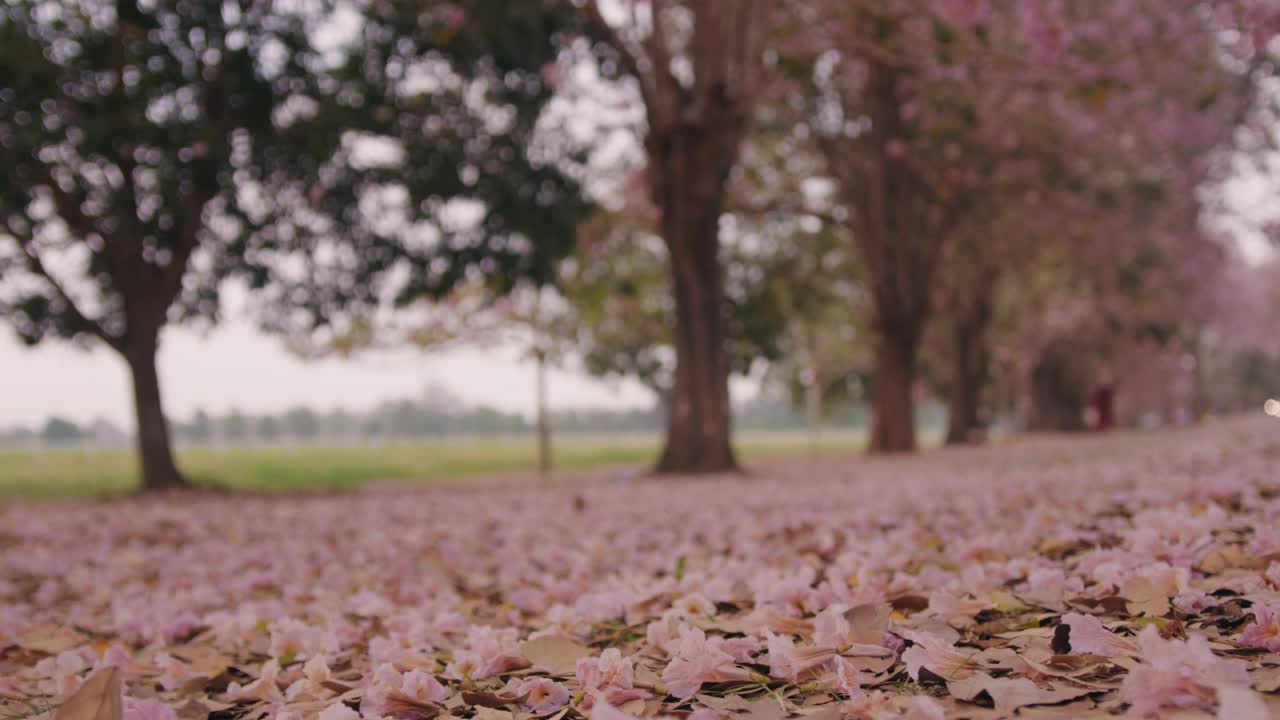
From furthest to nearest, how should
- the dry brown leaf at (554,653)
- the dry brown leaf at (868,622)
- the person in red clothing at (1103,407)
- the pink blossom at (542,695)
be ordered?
1. the person in red clothing at (1103,407)
2. the dry brown leaf at (554,653)
3. the dry brown leaf at (868,622)
4. the pink blossom at (542,695)

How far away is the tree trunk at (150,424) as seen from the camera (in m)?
13.4

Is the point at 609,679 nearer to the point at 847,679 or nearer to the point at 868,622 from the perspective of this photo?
the point at 847,679

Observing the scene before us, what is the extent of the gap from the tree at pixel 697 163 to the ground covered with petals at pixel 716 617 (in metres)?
6.39

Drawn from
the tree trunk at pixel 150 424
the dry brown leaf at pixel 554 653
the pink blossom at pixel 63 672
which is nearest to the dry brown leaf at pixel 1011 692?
the dry brown leaf at pixel 554 653

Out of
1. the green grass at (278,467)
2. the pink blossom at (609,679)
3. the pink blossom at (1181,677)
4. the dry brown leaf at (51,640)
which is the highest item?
the pink blossom at (1181,677)

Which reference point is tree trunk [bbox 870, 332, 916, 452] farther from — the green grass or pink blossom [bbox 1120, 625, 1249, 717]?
pink blossom [bbox 1120, 625, 1249, 717]

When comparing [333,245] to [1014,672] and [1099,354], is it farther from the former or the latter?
[1099,354]

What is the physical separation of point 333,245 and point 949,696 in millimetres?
13397

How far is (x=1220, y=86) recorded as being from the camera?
25.6 feet

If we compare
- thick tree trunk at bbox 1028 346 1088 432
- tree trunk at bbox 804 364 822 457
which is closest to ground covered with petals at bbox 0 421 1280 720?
tree trunk at bbox 804 364 822 457

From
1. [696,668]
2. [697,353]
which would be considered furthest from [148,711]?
[697,353]

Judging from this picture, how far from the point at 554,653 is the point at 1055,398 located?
32.5 m

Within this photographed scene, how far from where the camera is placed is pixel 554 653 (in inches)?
91.5

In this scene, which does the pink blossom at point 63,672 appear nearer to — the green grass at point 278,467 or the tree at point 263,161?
the tree at point 263,161
